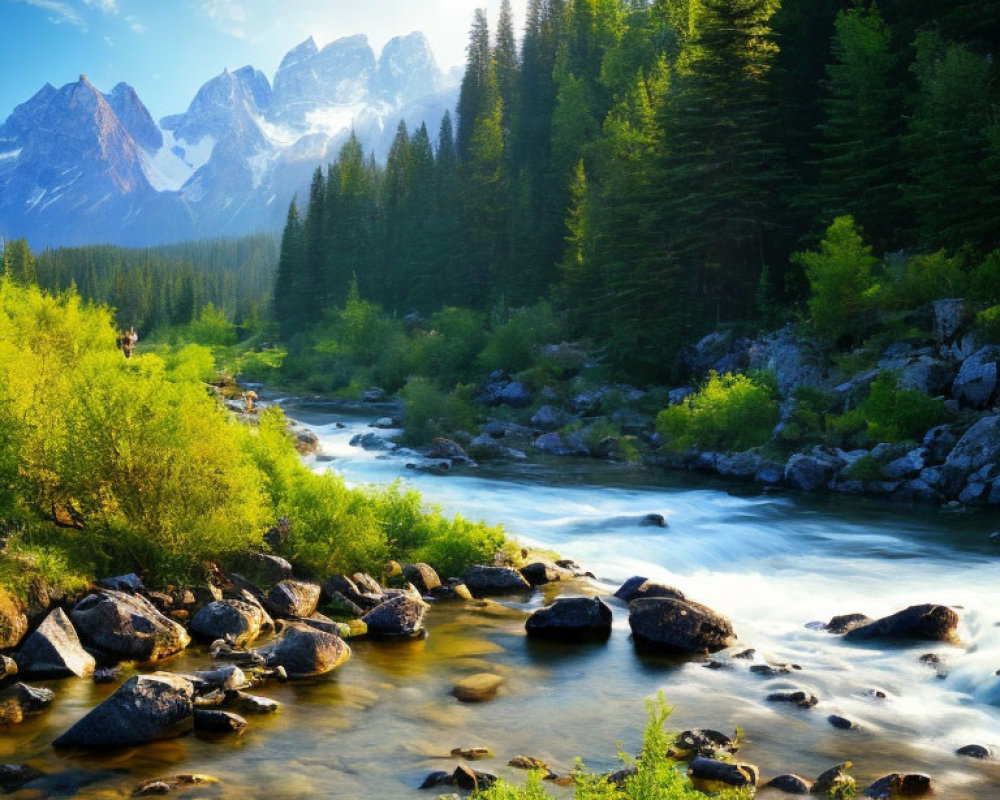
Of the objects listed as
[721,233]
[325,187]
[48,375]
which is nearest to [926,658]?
[48,375]

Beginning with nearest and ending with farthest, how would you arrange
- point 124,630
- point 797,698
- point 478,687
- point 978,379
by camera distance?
point 797,698
point 478,687
point 124,630
point 978,379

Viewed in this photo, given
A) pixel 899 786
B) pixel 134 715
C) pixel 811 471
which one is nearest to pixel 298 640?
pixel 134 715

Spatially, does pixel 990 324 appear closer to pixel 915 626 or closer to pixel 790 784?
pixel 915 626

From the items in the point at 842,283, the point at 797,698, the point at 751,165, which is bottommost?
the point at 797,698

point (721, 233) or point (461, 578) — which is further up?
point (721, 233)

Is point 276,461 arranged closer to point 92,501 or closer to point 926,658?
point 92,501

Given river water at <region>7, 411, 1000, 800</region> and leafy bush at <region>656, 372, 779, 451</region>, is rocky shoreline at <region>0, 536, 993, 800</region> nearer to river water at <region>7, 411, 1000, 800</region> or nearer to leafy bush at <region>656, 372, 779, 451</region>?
river water at <region>7, 411, 1000, 800</region>

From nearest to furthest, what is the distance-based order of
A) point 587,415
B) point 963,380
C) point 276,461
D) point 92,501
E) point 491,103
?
1. point 92,501
2. point 276,461
3. point 963,380
4. point 587,415
5. point 491,103

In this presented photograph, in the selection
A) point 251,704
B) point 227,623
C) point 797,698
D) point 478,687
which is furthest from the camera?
point 227,623

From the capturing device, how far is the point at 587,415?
42.1 meters

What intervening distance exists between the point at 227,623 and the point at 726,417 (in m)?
23.2

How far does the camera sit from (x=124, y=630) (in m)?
12.9

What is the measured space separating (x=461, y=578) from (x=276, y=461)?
523 cm

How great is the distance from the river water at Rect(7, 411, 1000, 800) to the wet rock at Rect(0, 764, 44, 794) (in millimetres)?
227
